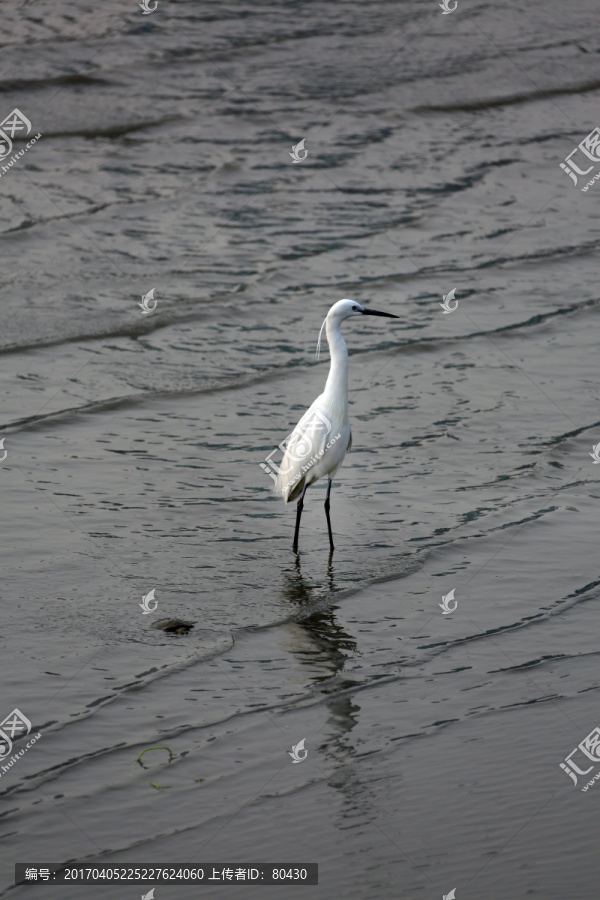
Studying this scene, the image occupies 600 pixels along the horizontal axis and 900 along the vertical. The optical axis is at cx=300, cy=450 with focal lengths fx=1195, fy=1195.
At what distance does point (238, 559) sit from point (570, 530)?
191cm

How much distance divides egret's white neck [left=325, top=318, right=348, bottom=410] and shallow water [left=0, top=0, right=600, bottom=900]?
30.0 inches

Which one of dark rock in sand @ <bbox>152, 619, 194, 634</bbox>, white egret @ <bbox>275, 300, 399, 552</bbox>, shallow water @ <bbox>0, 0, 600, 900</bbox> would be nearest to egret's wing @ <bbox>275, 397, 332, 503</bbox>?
white egret @ <bbox>275, 300, 399, 552</bbox>

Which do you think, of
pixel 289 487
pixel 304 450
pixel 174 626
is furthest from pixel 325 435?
pixel 174 626

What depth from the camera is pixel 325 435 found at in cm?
682

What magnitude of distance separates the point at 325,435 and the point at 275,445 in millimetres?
1339

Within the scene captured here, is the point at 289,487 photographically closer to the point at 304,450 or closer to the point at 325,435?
the point at 304,450

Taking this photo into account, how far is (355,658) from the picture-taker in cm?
551

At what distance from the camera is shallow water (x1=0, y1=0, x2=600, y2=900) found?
14.4ft

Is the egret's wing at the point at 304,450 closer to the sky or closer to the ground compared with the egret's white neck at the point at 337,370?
closer to the ground

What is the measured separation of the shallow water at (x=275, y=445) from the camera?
14.4ft

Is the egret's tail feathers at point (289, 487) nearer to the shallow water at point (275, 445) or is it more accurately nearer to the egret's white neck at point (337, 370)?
the shallow water at point (275, 445)

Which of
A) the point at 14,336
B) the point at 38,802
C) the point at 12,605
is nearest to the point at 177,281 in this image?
the point at 14,336

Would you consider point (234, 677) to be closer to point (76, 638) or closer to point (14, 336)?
point (76, 638)

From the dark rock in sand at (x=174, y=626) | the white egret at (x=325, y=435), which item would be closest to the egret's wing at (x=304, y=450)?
the white egret at (x=325, y=435)
